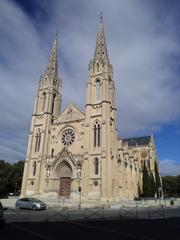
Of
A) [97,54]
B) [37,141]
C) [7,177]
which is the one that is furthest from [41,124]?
[97,54]

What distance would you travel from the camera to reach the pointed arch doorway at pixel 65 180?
4088cm

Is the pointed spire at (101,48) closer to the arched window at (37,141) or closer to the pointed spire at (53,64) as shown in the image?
the pointed spire at (53,64)

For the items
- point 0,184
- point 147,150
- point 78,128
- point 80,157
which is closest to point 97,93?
point 78,128

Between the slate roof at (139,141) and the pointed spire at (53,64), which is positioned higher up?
the pointed spire at (53,64)

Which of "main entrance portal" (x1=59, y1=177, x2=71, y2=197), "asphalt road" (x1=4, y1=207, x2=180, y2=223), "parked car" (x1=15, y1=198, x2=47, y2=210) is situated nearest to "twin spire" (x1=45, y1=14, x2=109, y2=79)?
"main entrance portal" (x1=59, y1=177, x2=71, y2=197)

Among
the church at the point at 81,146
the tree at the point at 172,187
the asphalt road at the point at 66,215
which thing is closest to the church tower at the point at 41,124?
the church at the point at 81,146

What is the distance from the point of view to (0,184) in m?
49.2

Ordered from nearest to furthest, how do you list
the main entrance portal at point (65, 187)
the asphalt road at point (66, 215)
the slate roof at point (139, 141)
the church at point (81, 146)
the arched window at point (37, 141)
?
1. the asphalt road at point (66, 215)
2. the church at point (81, 146)
3. the main entrance portal at point (65, 187)
4. the arched window at point (37, 141)
5. the slate roof at point (139, 141)

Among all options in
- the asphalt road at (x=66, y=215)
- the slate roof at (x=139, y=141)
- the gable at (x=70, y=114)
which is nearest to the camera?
the asphalt road at (x=66, y=215)

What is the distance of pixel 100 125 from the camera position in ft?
137

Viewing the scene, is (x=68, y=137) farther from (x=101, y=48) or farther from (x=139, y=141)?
(x=139, y=141)

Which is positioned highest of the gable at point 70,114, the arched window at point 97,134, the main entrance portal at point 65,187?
the gable at point 70,114

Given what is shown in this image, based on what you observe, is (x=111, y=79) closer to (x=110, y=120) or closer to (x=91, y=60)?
(x=91, y=60)

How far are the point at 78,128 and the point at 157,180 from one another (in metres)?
29.6
